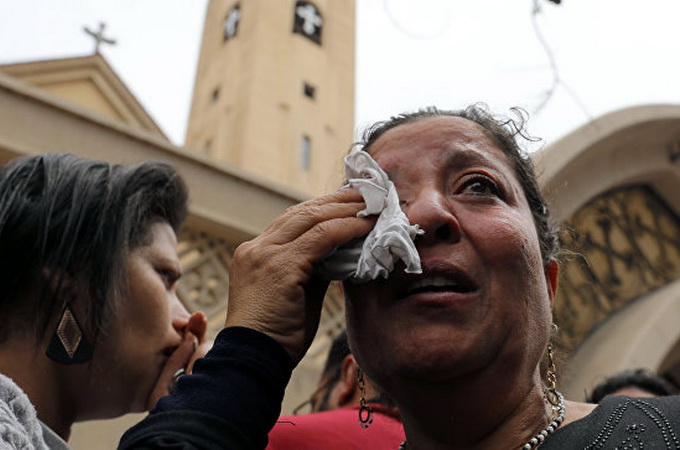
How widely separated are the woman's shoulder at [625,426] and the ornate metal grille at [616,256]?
498 cm

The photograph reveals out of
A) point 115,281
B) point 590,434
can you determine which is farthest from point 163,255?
point 590,434

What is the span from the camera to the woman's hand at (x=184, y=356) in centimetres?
197

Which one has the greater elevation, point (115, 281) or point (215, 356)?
point (115, 281)

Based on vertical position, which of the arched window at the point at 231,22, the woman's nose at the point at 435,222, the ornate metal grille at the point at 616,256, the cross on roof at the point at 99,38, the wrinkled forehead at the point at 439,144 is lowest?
the woman's nose at the point at 435,222

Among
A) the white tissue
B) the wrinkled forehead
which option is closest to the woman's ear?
the wrinkled forehead

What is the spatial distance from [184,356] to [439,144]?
924mm

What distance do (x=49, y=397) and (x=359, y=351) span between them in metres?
0.83

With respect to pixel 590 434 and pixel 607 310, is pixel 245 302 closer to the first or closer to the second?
pixel 590 434

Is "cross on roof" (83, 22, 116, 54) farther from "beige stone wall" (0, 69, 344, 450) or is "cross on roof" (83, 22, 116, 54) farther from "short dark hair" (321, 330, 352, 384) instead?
"short dark hair" (321, 330, 352, 384)

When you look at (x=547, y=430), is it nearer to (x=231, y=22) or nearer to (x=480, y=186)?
(x=480, y=186)

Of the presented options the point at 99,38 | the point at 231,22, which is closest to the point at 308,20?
the point at 231,22

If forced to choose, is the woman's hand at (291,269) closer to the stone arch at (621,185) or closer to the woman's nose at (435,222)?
the woman's nose at (435,222)

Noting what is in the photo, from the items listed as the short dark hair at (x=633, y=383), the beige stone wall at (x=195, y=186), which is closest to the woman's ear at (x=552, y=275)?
the short dark hair at (x=633, y=383)

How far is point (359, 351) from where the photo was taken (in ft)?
4.59
